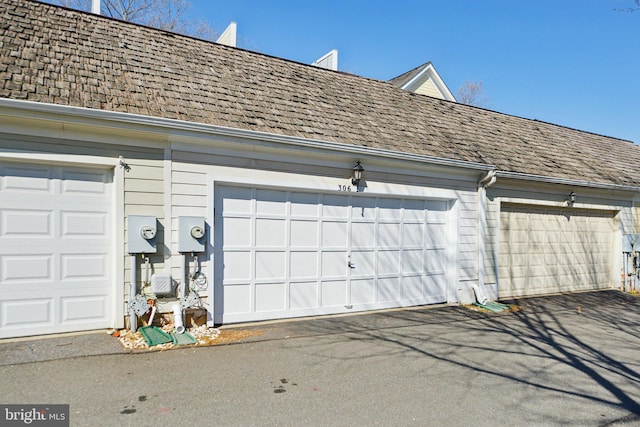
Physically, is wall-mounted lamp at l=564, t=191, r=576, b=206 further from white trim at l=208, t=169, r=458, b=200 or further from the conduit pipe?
the conduit pipe

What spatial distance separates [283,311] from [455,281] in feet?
12.2

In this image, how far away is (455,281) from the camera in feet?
29.2

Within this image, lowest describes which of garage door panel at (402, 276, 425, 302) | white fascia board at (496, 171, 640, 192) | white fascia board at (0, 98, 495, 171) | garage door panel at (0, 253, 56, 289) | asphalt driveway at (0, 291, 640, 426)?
asphalt driveway at (0, 291, 640, 426)

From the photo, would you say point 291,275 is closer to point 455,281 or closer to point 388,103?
point 455,281

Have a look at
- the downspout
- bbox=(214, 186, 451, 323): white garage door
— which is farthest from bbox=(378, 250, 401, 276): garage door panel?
the downspout

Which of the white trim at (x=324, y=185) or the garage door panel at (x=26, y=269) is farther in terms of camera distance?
the white trim at (x=324, y=185)

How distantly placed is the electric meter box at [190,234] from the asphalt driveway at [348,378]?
1.34 m

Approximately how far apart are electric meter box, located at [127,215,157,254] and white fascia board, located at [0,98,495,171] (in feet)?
3.84

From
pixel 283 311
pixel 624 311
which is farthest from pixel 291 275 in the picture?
pixel 624 311

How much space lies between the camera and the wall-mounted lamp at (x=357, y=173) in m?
7.54

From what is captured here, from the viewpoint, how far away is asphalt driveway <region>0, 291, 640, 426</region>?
3.88 m

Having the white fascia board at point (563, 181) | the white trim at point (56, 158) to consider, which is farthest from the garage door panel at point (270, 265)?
the white fascia board at point (563, 181)

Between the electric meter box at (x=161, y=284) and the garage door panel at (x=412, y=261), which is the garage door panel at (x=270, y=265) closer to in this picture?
the electric meter box at (x=161, y=284)

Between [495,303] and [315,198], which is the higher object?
[315,198]
